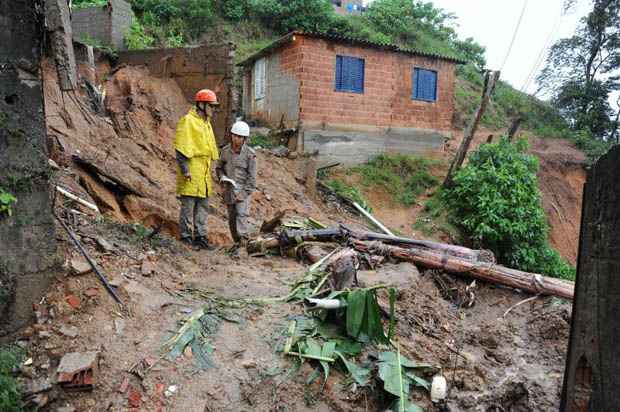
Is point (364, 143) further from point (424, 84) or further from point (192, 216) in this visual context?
point (192, 216)

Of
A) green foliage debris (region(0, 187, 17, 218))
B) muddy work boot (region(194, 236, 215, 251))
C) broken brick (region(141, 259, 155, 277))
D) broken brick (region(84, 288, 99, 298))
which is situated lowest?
muddy work boot (region(194, 236, 215, 251))

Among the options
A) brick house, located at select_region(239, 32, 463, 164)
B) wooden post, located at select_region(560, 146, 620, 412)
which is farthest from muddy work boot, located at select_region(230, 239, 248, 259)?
brick house, located at select_region(239, 32, 463, 164)

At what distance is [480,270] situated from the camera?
627 cm

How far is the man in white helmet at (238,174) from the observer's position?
6586 millimetres

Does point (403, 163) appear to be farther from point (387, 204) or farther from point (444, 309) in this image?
point (444, 309)

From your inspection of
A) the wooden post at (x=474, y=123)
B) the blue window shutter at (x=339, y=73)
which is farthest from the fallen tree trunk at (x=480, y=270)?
the blue window shutter at (x=339, y=73)

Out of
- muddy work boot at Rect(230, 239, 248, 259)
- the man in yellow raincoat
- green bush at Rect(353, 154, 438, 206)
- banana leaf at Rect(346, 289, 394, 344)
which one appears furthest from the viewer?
green bush at Rect(353, 154, 438, 206)

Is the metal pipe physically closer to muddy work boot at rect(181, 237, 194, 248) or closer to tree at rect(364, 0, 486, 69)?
muddy work boot at rect(181, 237, 194, 248)

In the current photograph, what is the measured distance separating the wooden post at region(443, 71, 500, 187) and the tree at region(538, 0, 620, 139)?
478 inches

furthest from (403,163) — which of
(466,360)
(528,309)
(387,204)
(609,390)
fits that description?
(609,390)

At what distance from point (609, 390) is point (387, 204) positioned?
12257 mm

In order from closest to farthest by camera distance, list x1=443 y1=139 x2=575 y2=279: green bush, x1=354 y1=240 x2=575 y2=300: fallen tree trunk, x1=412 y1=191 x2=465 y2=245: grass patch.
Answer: x1=354 y1=240 x2=575 y2=300: fallen tree trunk, x1=443 y1=139 x2=575 y2=279: green bush, x1=412 y1=191 x2=465 y2=245: grass patch

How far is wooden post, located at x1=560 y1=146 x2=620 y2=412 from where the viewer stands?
1.82m

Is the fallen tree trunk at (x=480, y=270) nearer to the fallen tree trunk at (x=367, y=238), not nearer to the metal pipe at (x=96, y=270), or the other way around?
the fallen tree trunk at (x=367, y=238)
